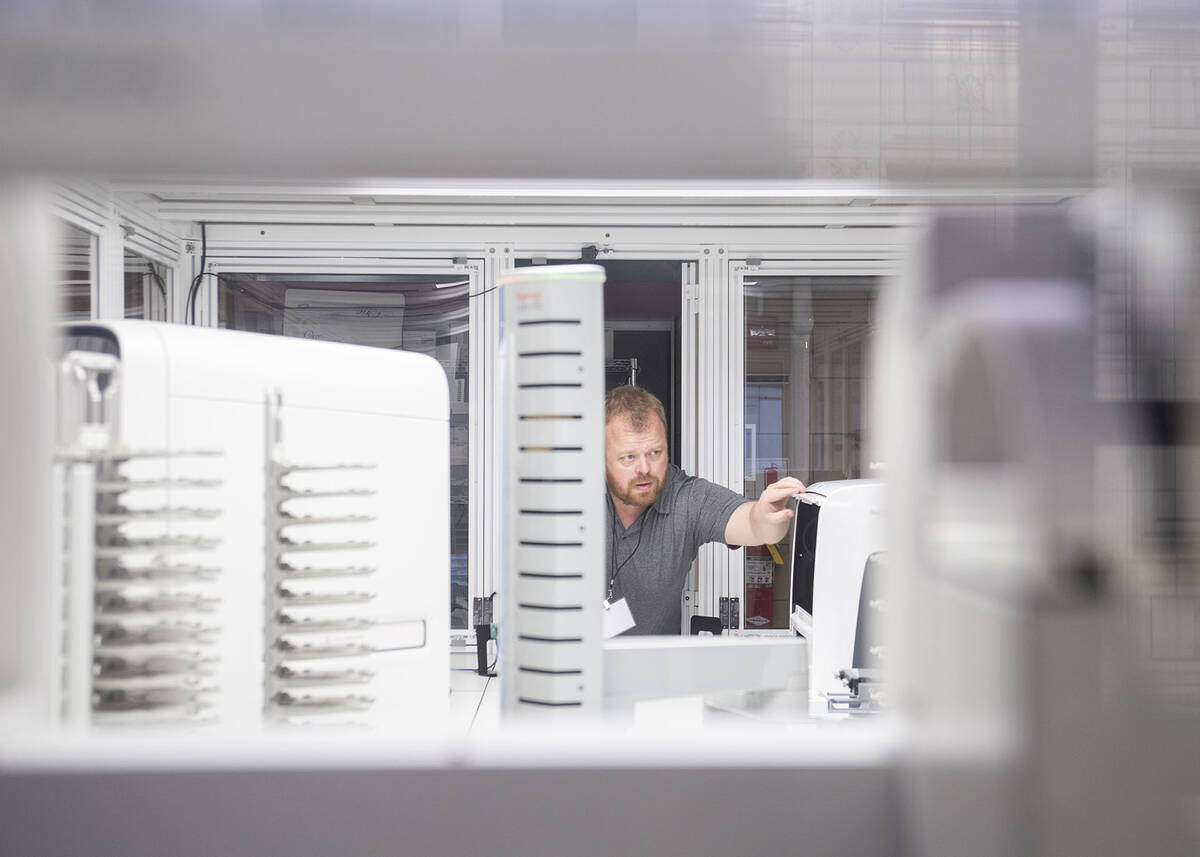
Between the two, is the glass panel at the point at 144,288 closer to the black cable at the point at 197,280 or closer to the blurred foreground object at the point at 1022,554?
the black cable at the point at 197,280

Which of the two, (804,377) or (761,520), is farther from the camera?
(804,377)

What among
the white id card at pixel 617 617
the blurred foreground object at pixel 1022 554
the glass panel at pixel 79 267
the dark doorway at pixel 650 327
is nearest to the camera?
A: the blurred foreground object at pixel 1022 554

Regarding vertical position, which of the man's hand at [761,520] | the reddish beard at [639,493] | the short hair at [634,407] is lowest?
the man's hand at [761,520]

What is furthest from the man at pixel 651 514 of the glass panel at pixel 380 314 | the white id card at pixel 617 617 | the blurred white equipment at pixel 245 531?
the blurred white equipment at pixel 245 531

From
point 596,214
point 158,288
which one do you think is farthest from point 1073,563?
point 158,288

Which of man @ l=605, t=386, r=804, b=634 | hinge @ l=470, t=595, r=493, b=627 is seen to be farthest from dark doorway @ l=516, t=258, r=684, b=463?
hinge @ l=470, t=595, r=493, b=627

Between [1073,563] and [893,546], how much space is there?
0.43 ft

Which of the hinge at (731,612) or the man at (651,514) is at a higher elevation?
the man at (651,514)

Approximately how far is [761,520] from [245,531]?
2.15m

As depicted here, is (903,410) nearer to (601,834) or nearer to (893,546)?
(893,546)

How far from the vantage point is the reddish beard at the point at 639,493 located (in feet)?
9.56

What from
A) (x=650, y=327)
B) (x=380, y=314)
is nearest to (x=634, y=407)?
(x=650, y=327)

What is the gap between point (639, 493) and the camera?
2926 millimetres

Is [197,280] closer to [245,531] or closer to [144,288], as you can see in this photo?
[144,288]
